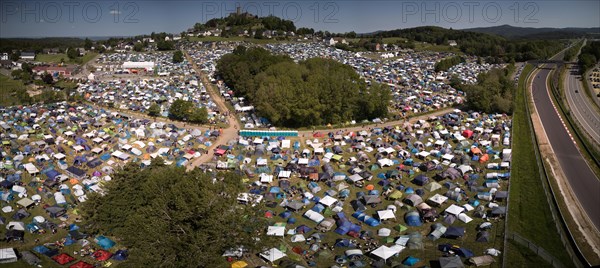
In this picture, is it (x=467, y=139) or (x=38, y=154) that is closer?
(x=38, y=154)

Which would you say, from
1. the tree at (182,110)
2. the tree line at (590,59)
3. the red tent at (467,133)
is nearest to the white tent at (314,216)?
the red tent at (467,133)

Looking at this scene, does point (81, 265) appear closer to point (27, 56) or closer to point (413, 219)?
point (413, 219)

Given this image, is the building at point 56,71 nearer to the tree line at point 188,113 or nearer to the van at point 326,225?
the tree line at point 188,113

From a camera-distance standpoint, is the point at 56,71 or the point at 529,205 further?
the point at 56,71

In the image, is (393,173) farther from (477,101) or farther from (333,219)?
(477,101)

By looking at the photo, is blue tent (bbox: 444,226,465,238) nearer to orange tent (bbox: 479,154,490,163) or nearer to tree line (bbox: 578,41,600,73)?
orange tent (bbox: 479,154,490,163)

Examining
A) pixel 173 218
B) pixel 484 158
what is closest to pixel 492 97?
pixel 484 158

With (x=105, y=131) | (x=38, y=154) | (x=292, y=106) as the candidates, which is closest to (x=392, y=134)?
(x=292, y=106)
